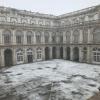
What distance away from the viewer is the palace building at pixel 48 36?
3328 centimetres

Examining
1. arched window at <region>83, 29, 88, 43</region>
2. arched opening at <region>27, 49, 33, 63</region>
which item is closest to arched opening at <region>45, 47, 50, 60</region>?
arched opening at <region>27, 49, 33, 63</region>

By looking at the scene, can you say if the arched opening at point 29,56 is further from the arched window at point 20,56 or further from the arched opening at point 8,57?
the arched opening at point 8,57

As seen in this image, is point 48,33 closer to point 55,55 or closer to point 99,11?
point 55,55

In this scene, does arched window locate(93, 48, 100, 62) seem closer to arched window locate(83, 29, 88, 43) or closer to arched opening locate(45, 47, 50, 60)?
arched window locate(83, 29, 88, 43)

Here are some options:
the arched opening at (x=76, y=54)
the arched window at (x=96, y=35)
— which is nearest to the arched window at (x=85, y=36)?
the arched window at (x=96, y=35)

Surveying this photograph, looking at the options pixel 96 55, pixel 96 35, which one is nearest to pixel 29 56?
pixel 96 55

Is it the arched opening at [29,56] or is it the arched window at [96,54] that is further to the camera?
the arched opening at [29,56]

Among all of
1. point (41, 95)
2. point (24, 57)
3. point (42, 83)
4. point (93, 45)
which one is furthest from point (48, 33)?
point (41, 95)

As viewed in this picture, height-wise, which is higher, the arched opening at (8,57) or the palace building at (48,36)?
the palace building at (48,36)

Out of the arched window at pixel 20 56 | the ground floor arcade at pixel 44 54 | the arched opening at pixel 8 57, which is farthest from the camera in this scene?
the arched window at pixel 20 56

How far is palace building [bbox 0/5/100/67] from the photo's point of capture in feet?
109

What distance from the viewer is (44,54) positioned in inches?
1626

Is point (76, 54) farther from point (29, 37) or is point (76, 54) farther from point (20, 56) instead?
point (20, 56)

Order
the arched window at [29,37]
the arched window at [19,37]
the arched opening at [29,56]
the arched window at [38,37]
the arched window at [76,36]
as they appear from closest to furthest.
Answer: the arched window at [19,37] → the arched window at [29,37] → the arched opening at [29,56] → the arched window at [76,36] → the arched window at [38,37]
